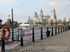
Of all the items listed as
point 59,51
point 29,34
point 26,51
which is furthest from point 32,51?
point 29,34

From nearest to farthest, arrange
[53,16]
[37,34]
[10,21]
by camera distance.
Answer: [10,21] < [37,34] < [53,16]

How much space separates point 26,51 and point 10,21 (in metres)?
15.1

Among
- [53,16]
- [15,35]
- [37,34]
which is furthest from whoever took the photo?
[53,16]

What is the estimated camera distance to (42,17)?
132375 mm

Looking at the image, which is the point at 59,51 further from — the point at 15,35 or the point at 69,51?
the point at 15,35

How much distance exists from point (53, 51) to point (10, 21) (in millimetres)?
15475

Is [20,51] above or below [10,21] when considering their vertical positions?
below

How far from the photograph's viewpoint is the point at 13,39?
82.6 ft

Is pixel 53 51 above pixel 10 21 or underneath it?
underneath

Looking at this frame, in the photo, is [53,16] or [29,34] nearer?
[29,34]

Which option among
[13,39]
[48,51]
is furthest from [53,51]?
[13,39]

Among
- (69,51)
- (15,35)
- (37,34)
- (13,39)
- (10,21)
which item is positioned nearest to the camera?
(69,51)

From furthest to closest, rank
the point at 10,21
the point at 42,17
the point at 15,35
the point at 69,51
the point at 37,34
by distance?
the point at 42,17 < the point at 37,34 < the point at 10,21 < the point at 15,35 < the point at 69,51

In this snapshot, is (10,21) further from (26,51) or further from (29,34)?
A: (26,51)
